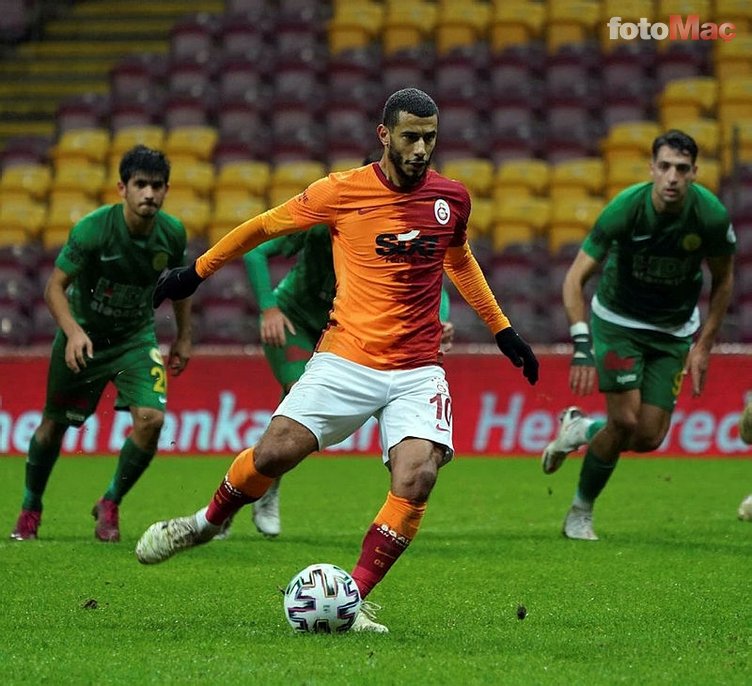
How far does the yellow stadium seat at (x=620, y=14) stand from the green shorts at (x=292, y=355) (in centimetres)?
1211

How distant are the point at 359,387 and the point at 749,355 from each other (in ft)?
31.3

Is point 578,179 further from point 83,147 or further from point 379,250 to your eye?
point 379,250

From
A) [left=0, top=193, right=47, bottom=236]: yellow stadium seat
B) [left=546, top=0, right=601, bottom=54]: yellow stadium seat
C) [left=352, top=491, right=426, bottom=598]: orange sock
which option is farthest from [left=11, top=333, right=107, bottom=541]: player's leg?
[left=546, top=0, right=601, bottom=54]: yellow stadium seat

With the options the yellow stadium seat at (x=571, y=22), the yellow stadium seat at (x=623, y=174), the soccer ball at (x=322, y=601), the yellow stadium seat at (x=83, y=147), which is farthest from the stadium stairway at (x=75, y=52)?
the soccer ball at (x=322, y=601)

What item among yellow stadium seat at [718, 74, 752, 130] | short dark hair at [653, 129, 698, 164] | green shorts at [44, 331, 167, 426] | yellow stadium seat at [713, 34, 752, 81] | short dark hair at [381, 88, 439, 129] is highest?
yellow stadium seat at [713, 34, 752, 81]

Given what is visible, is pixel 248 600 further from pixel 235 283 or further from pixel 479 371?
pixel 235 283

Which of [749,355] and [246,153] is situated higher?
[246,153]

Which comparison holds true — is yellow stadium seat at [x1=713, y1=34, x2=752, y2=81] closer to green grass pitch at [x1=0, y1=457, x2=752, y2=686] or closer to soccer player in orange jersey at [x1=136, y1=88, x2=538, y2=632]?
green grass pitch at [x1=0, y1=457, x2=752, y2=686]

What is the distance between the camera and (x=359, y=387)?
600 cm


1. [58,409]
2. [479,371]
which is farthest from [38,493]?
[479,371]

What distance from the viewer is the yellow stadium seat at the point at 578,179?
60.8 feet

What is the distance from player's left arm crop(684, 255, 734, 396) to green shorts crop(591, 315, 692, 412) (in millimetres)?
130

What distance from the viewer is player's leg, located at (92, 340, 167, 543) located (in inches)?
344

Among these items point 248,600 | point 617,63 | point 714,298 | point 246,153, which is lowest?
point 248,600
